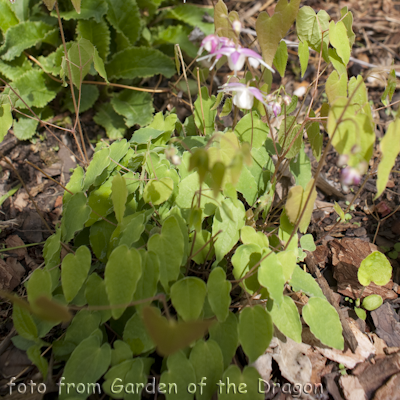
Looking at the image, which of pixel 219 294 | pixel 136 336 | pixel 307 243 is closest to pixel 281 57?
pixel 307 243

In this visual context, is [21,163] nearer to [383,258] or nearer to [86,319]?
[86,319]

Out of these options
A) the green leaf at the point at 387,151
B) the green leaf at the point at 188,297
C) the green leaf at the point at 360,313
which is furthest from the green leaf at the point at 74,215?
the green leaf at the point at 360,313

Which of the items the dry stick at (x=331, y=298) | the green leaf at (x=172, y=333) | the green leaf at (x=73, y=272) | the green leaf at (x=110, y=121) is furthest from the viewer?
the green leaf at (x=110, y=121)

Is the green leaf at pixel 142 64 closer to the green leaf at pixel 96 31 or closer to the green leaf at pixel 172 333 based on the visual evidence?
the green leaf at pixel 96 31

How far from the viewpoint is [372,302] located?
5.17 feet

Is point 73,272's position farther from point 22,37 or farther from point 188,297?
point 22,37

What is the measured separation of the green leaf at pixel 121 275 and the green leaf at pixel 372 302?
1168mm

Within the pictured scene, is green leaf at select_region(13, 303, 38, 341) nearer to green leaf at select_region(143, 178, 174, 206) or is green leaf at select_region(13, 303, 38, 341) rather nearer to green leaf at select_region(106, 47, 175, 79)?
green leaf at select_region(143, 178, 174, 206)

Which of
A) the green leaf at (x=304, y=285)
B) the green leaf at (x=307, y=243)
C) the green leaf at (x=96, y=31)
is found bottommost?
the green leaf at (x=307, y=243)

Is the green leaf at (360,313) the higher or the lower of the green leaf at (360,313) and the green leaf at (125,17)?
the lower

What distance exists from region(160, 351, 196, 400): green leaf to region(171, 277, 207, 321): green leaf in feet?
0.55

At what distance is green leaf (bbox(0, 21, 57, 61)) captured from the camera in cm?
221

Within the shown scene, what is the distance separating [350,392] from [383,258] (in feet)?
1.90

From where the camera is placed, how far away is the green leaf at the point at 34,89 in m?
2.26
